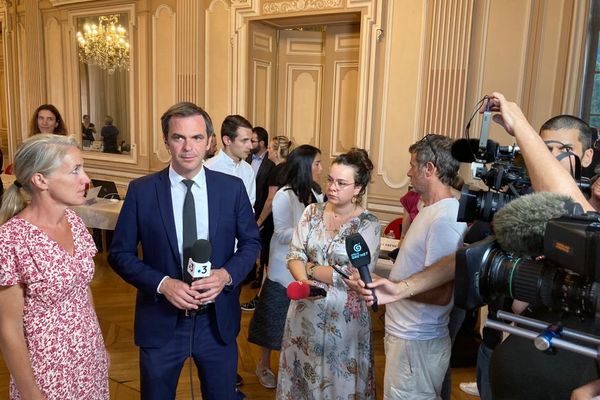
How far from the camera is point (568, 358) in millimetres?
911

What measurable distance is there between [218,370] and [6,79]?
26.8ft

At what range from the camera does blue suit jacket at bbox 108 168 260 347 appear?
5.51 ft

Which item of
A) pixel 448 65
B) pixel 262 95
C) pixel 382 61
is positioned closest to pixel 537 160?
pixel 448 65

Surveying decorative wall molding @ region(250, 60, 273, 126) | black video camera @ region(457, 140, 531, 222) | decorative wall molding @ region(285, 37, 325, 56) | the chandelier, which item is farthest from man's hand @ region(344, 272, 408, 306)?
the chandelier

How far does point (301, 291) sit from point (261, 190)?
2.57m

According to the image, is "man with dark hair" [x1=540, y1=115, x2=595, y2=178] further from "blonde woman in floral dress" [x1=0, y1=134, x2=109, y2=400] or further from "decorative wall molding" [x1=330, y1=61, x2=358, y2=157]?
"decorative wall molding" [x1=330, y1=61, x2=358, y2=157]

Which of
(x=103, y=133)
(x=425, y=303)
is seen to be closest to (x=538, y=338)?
(x=425, y=303)

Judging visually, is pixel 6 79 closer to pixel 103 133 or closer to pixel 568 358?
pixel 103 133

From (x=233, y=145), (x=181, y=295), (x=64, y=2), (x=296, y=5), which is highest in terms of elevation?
(x=64, y=2)

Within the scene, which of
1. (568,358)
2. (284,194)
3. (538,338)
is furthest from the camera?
(284,194)

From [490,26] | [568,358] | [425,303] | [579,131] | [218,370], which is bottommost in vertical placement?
[218,370]

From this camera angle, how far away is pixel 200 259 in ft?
4.86

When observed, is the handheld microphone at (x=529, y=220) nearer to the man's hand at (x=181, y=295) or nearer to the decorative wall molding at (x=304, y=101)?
the man's hand at (x=181, y=295)

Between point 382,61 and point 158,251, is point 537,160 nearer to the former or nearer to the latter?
point 158,251
